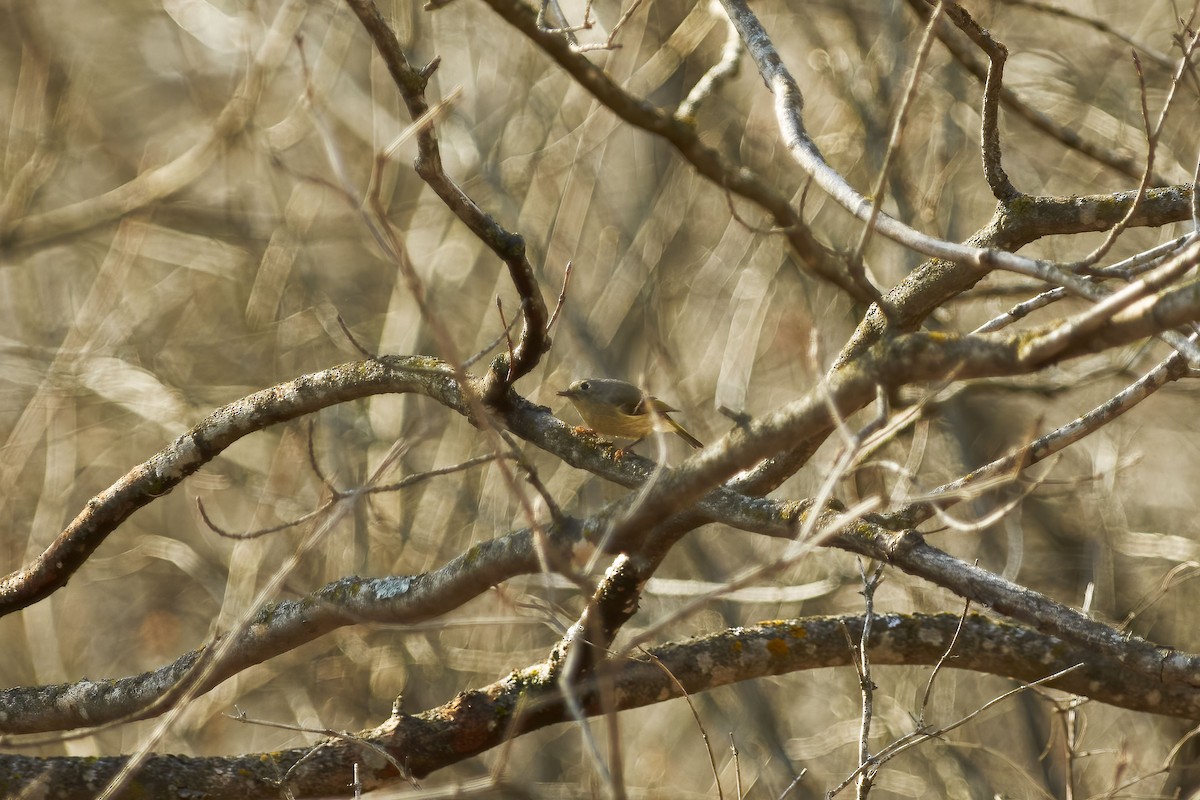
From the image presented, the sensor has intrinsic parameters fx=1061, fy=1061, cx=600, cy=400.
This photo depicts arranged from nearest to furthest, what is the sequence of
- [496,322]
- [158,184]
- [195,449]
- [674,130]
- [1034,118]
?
[674,130] < [195,449] < [1034,118] < [158,184] < [496,322]

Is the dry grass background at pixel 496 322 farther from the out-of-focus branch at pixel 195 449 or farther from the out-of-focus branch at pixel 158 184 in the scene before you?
the out-of-focus branch at pixel 195 449

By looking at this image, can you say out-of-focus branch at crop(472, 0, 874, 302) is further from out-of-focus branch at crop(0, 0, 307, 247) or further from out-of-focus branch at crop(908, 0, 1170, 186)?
out-of-focus branch at crop(0, 0, 307, 247)

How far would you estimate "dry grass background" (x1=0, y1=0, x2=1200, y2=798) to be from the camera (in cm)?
875

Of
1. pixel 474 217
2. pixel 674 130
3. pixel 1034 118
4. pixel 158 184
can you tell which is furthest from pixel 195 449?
pixel 158 184

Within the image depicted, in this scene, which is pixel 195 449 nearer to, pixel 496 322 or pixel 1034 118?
pixel 1034 118

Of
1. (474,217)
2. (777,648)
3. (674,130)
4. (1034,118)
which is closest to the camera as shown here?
(674,130)

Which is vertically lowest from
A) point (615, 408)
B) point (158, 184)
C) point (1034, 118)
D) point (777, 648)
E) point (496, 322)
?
point (777, 648)

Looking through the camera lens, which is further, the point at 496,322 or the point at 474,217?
the point at 496,322

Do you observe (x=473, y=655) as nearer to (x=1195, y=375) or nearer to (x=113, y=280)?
(x=113, y=280)

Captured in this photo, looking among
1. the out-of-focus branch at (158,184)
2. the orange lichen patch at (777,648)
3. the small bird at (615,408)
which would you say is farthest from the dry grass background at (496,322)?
the orange lichen patch at (777,648)

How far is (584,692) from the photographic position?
10.8 feet

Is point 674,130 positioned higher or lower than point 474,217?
lower

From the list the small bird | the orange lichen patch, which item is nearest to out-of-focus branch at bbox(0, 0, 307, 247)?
the small bird

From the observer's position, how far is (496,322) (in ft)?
32.7
